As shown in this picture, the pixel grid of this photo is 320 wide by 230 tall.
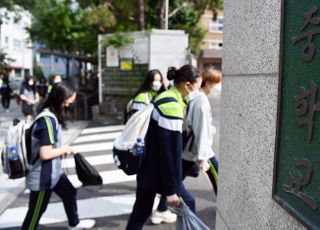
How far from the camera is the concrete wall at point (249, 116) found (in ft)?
5.47

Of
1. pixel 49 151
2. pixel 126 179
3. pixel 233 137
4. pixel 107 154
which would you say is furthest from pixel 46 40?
pixel 233 137

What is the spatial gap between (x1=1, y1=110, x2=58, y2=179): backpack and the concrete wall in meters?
1.65

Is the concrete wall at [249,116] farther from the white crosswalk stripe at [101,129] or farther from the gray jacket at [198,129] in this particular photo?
the white crosswalk stripe at [101,129]

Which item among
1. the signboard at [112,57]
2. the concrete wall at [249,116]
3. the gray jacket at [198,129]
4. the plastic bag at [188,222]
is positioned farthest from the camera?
the signboard at [112,57]

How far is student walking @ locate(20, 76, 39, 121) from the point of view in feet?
32.6

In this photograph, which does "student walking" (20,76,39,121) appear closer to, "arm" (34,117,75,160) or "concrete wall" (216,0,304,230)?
"arm" (34,117,75,160)

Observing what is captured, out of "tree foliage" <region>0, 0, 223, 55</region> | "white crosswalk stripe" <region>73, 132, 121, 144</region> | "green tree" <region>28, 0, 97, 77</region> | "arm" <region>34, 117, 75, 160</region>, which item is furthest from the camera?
"green tree" <region>28, 0, 97, 77</region>

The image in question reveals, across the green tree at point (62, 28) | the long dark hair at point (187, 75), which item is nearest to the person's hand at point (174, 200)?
the long dark hair at point (187, 75)

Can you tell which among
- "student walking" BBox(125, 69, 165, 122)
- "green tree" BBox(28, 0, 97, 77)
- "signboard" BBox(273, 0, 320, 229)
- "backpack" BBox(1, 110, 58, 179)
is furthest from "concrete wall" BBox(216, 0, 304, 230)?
"green tree" BBox(28, 0, 97, 77)

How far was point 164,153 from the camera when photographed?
8.41 ft

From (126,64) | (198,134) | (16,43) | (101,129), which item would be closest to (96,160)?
(101,129)

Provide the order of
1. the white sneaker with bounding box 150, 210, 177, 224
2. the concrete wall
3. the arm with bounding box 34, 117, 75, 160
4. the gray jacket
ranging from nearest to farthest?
the concrete wall, the arm with bounding box 34, 117, 75, 160, the gray jacket, the white sneaker with bounding box 150, 210, 177, 224

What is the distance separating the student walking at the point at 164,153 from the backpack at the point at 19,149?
38.3 inches

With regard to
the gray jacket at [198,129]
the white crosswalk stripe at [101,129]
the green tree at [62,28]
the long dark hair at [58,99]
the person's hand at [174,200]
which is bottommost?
the white crosswalk stripe at [101,129]
